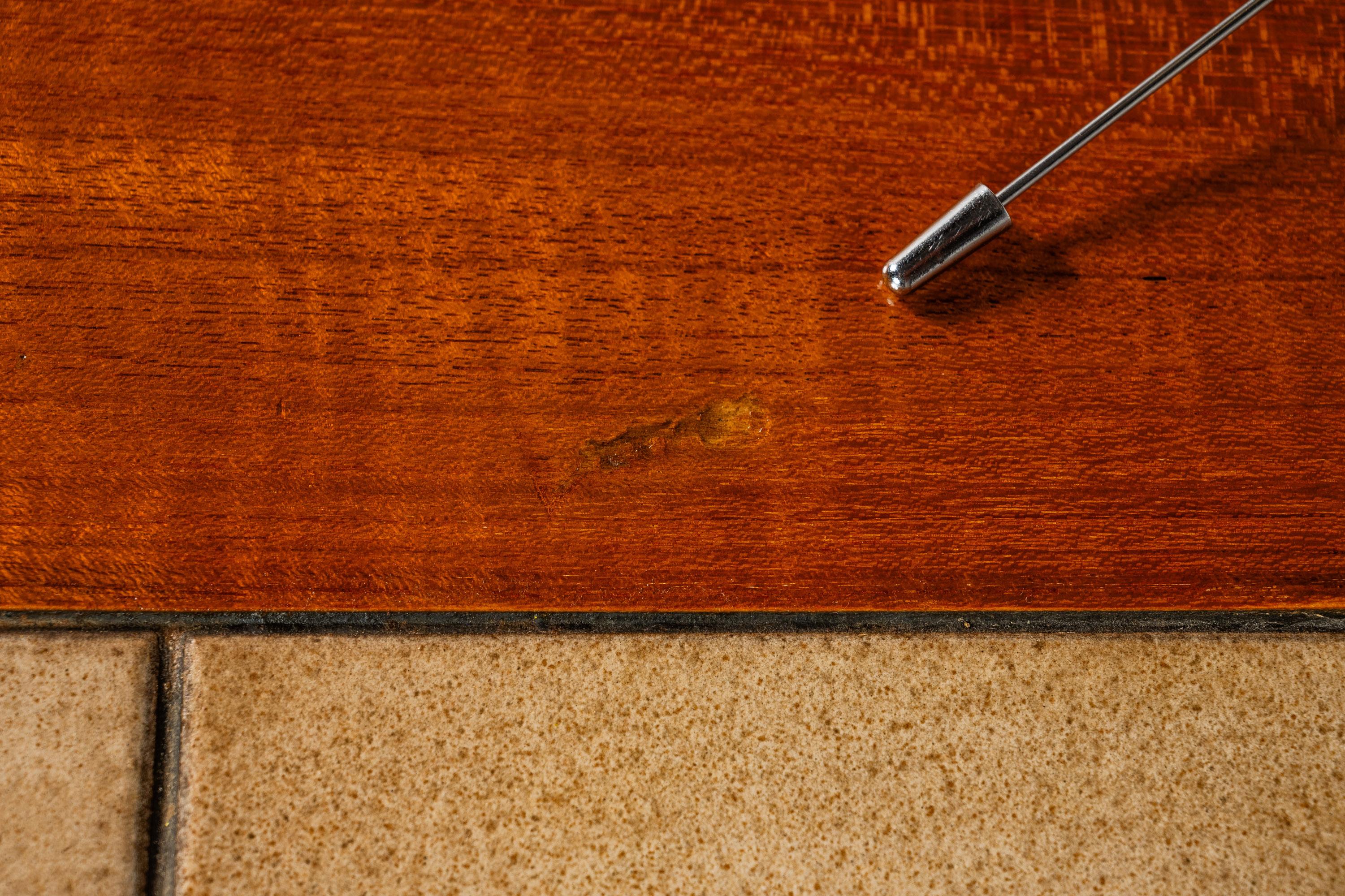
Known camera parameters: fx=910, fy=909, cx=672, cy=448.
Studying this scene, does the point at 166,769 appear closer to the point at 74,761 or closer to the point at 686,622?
the point at 74,761

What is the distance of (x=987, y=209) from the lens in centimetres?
42

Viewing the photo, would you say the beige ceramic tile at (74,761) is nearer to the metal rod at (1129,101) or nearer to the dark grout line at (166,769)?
the dark grout line at (166,769)

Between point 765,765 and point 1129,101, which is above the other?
point 1129,101

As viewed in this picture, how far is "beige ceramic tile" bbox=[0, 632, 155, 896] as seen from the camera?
1.27 ft

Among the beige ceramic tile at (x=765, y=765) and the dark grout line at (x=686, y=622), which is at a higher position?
the dark grout line at (x=686, y=622)

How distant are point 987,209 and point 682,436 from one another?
176 millimetres

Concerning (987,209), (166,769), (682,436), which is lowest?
(166,769)

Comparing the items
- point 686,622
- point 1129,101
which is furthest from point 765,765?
point 1129,101

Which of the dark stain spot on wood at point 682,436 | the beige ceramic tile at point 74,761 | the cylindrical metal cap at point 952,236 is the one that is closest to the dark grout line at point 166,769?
the beige ceramic tile at point 74,761

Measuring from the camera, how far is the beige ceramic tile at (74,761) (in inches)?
15.2

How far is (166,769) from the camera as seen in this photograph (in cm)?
40

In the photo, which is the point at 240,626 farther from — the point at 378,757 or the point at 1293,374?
the point at 1293,374

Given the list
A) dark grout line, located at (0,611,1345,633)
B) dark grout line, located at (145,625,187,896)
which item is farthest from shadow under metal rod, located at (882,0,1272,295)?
dark grout line, located at (145,625,187,896)

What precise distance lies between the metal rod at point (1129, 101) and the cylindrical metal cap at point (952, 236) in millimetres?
11
